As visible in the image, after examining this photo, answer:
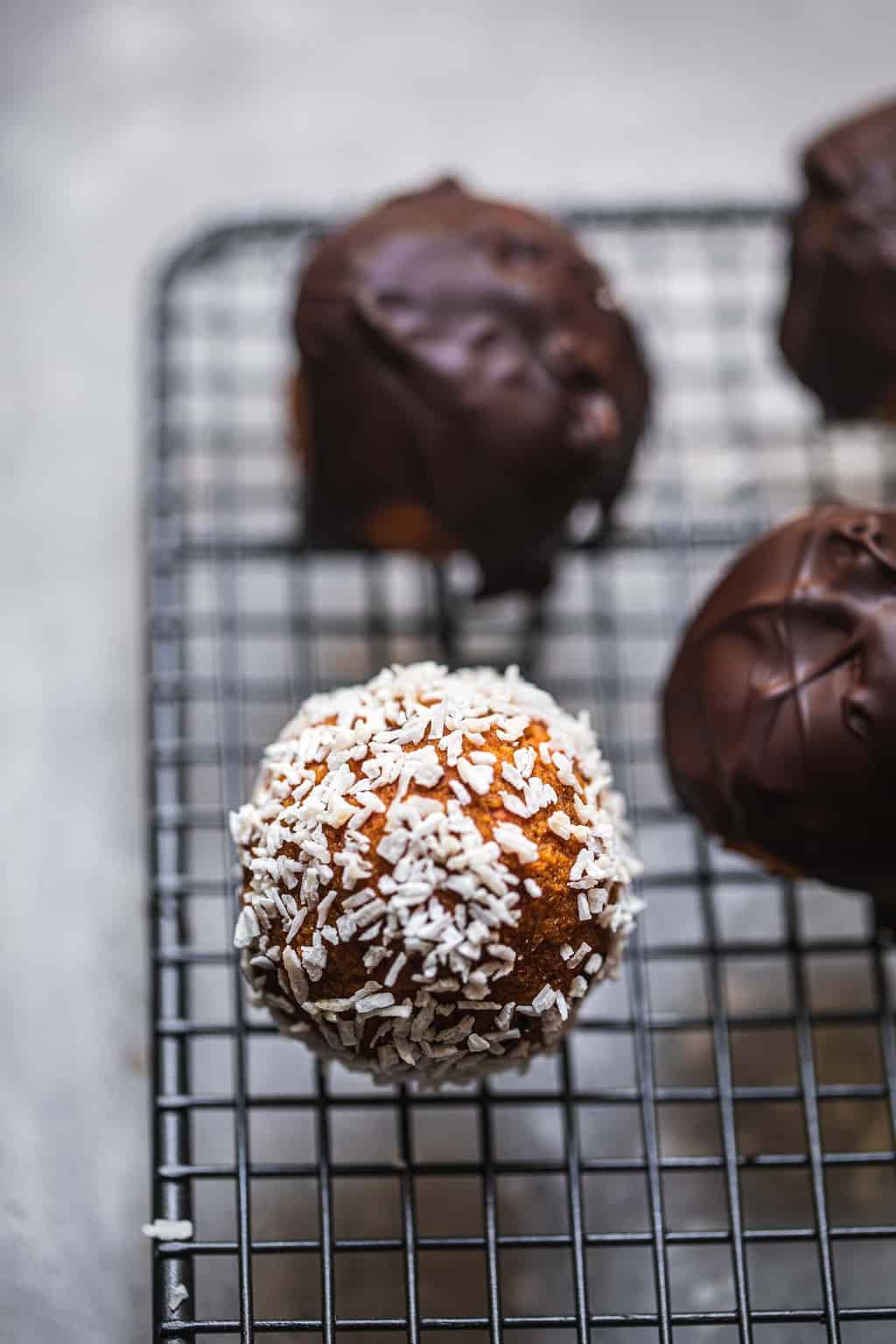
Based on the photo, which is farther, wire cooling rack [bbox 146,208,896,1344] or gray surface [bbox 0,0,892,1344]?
gray surface [bbox 0,0,892,1344]

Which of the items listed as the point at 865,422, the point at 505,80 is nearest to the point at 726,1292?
the point at 865,422

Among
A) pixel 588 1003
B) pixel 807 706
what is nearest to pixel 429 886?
pixel 807 706

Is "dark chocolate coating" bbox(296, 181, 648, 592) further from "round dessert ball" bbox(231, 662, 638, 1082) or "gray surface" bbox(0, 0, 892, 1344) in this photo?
"gray surface" bbox(0, 0, 892, 1344)

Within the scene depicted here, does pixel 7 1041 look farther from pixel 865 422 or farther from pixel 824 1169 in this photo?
pixel 865 422

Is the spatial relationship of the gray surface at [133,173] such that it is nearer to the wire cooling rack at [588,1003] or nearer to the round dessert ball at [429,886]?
the wire cooling rack at [588,1003]

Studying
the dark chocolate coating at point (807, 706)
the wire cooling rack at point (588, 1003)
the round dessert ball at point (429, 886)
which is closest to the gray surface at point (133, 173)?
the wire cooling rack at point (588, 1003)

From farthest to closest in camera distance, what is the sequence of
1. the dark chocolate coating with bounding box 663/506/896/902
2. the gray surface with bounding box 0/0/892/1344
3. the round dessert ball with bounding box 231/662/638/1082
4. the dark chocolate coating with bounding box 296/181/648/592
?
1. the gray surface with bounding box 0/0/892/1344
2. the dark chocolate coating with bounding box 296/181/648/592
3. the dark chocolate coating with bounding box 663/506/896/902
4. the round dessert ball with bounding box 231/662/638/1082

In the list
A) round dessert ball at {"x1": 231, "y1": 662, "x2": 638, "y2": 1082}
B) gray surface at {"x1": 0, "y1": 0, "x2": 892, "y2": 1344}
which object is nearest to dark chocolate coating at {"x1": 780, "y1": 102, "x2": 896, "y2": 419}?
gray surface at {"x1": 0, "y1": 0, "x2": 892, "y2": 1344}
